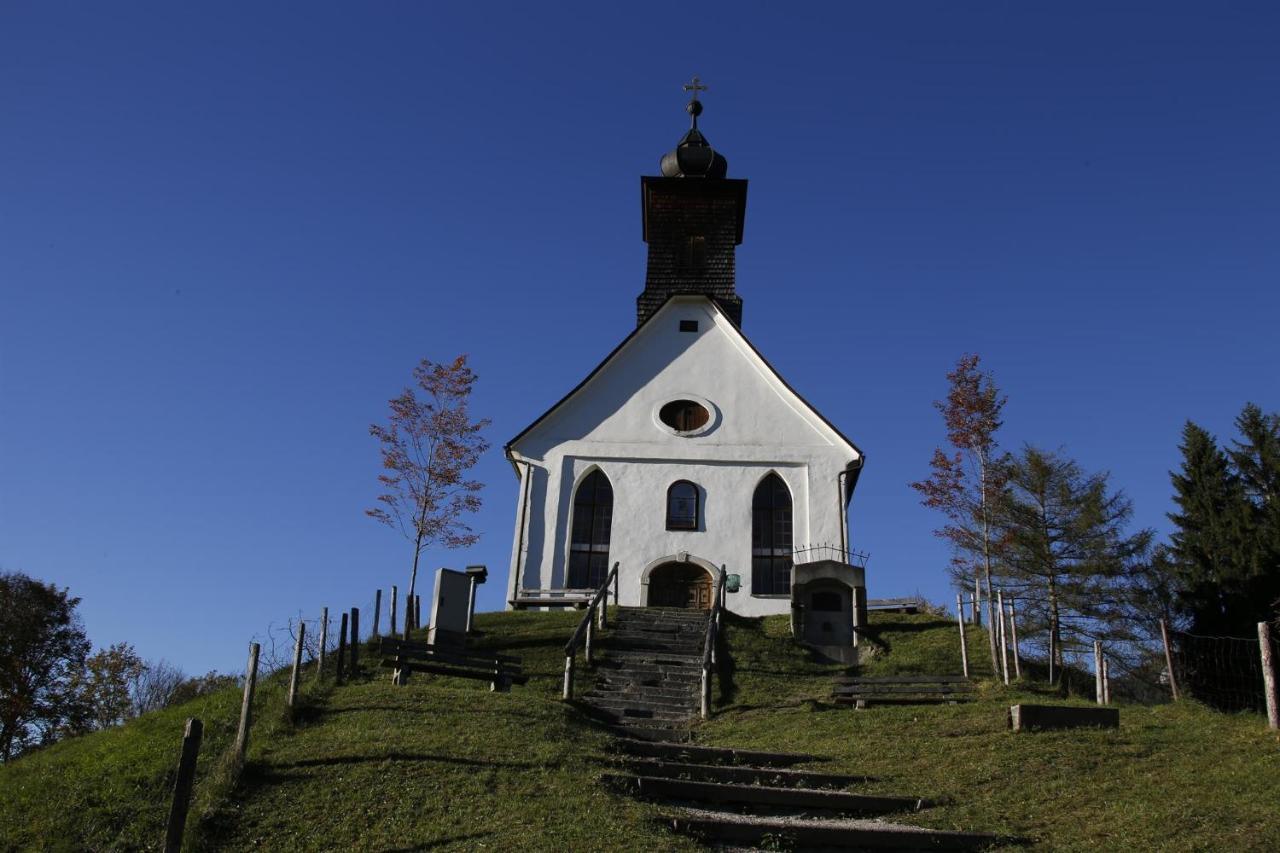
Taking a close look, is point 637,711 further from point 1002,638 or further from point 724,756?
point 1002,638

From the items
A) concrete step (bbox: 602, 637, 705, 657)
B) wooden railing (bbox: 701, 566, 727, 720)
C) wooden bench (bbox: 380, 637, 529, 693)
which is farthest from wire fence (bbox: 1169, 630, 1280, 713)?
wooden bench (bbox: 380, 637, 529, 693)

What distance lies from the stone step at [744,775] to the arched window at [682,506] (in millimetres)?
15344

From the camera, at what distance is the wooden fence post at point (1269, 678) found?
41.2 feet

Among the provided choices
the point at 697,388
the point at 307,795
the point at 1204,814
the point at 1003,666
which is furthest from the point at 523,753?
the point at 697,388

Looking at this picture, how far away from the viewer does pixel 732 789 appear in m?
11.6

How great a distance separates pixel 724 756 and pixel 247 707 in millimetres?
5726

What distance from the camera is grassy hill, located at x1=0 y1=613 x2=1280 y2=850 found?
9.96 metres

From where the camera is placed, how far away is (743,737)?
1540 cm

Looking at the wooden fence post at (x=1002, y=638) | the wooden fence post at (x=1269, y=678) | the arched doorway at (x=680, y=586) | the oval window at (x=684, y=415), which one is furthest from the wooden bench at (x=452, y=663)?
the oval window at (x=684, y=415)

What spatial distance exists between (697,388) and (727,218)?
703cm

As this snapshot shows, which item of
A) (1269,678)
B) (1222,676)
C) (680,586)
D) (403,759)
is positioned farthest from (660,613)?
(1269,678)

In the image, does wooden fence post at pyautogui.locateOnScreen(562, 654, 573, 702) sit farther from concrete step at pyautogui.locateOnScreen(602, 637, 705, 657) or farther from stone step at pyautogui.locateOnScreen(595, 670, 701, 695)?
concrete step at pyautogui.locateOnScreen(602, 637, 705, 657)

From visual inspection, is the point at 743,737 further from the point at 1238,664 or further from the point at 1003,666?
the point at 1238,664

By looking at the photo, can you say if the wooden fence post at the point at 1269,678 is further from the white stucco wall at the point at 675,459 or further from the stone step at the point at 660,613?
the white stucco wall at the point at 675,459
